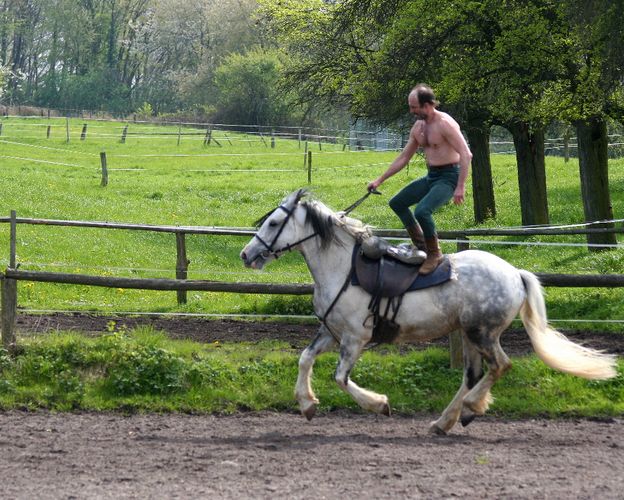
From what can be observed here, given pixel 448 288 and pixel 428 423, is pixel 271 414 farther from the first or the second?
pixel 448 288

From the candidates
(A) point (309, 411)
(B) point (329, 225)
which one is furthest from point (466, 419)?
(B) point (329, 225)

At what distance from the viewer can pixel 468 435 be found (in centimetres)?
830

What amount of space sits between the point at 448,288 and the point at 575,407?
187 cm

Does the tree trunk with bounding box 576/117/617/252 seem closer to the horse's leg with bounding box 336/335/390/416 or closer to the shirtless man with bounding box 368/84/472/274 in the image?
the shirtless man with bounding box 368/84/472/274

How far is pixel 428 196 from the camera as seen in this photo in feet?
27.3

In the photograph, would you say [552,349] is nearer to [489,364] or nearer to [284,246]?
[489,364]

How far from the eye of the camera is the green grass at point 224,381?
929 cm

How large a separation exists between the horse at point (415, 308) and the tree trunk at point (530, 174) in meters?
12.7

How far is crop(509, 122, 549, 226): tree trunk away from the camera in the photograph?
21.0m

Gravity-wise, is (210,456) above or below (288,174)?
below

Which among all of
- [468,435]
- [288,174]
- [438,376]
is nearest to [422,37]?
[438,376]

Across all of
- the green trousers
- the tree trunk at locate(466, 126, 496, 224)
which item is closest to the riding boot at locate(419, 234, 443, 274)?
the green trousers

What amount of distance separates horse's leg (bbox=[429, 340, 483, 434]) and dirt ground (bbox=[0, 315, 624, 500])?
11 centimetres

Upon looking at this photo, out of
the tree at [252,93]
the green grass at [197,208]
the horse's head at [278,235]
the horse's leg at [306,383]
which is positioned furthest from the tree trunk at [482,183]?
the tree at [252,93]
